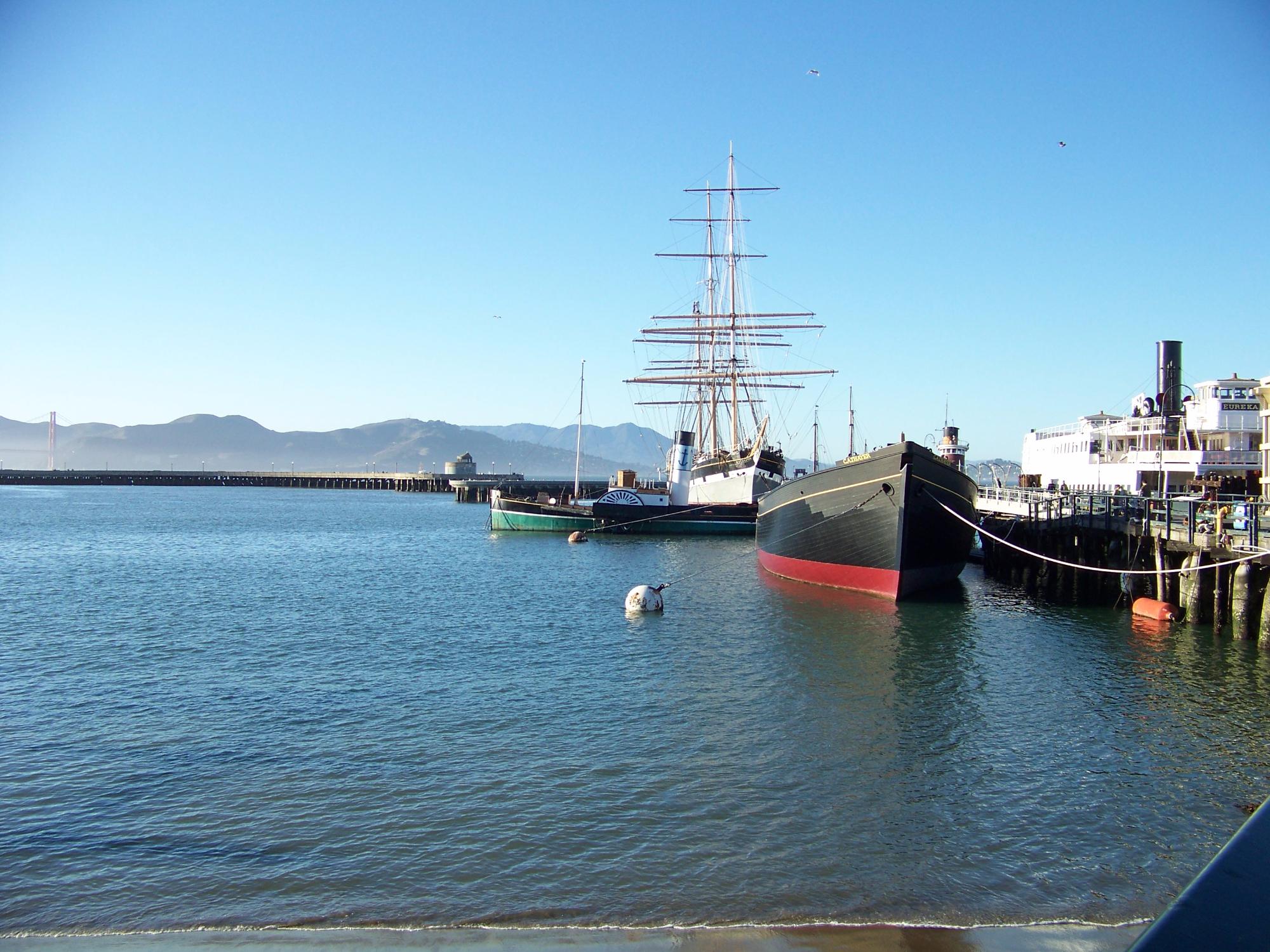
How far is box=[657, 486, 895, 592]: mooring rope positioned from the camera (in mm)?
27234

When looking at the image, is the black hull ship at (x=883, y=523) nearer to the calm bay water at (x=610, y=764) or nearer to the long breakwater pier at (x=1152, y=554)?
the calm bay water at (x=610, y=764)

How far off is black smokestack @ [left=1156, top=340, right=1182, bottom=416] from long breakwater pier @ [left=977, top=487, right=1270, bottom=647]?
14498 millimetres

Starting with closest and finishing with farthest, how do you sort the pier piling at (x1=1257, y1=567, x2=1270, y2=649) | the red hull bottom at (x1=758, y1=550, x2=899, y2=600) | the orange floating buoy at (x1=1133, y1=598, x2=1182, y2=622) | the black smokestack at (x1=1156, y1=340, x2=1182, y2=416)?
1. the pier piling at (x1=1257, y1=567, x2=1270, y2=649)
2. the orange floating buoy at (x1=1133, y1=598, x2=1182, y2=622)
3. the red hull bottom at (x1=758, y1=550, x2=899, y2=600)
4. the black smokestack at (x1=1156, y1=340, x2=1182, y2=416)

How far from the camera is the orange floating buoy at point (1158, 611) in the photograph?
23.2m

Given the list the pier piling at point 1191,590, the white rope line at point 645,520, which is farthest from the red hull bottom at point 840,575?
the white rope line at point 645,520

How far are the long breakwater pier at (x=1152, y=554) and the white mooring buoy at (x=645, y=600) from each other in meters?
9.69

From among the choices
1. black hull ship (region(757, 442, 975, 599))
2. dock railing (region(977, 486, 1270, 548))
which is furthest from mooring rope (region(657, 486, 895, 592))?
dock railing (region(977, 486, 1270, 548))

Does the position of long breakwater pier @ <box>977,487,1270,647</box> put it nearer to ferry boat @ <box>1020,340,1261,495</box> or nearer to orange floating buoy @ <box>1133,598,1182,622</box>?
orange floating buoy @ <box>1133,598,1182,622</box>

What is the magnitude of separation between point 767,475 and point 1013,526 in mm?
18779

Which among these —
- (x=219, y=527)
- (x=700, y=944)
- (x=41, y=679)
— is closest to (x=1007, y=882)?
(x=700, y=944)

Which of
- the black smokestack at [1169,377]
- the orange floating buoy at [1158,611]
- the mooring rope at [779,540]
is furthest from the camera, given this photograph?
the black smokestack at [1169,377]

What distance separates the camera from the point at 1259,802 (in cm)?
1115

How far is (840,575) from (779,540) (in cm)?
494

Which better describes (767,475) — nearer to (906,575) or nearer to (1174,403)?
(1174,403)
